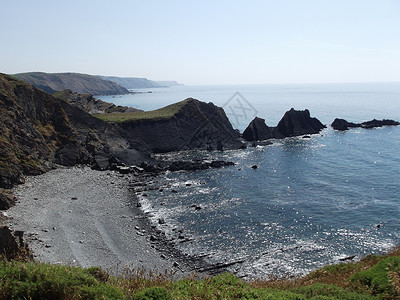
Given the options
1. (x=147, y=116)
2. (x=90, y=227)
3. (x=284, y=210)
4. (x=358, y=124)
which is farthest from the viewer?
(x=358, y=124)

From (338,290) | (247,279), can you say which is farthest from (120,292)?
(247,279)

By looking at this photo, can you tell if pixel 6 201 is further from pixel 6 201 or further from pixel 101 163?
pixel 101 163

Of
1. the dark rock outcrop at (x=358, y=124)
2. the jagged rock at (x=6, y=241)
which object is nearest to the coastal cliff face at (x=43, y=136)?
the jagged rock at (x=6, y=241)

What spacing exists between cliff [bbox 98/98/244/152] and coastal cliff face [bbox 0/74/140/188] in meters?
8.25

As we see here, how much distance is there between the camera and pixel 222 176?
199 feet

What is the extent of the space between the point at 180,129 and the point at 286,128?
38556 millimetres

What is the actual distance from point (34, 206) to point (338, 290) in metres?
37.9

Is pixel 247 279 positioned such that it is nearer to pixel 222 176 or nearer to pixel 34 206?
pixel 34 206

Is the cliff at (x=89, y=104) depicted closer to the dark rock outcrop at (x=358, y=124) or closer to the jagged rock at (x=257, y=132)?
the jagged rock at (x=257, y=132)

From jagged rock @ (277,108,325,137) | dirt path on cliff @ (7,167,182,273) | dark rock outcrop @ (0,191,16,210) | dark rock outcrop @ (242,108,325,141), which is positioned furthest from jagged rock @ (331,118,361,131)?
dark rock outcrop @ (0,191,16,210)

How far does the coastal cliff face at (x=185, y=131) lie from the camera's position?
84062mm

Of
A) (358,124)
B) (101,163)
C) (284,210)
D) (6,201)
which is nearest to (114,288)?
(6,201)

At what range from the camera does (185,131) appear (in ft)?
300

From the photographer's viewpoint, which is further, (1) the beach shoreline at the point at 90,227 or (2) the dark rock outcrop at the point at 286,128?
(2) the dark rock outcrop at the point at 286,128
